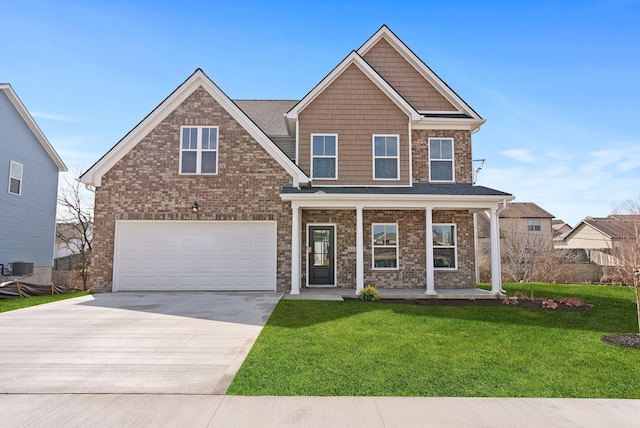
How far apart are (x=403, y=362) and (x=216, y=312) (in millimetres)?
5170

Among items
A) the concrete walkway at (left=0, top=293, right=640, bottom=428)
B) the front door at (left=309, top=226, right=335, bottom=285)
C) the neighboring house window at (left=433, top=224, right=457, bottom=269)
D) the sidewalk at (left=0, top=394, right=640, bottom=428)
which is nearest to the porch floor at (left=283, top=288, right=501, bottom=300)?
the front door at (left=309, top=226, right=335, bottom=285)

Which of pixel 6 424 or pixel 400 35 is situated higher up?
pixel 400 35

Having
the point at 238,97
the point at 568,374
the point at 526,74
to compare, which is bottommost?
the point at 568,374

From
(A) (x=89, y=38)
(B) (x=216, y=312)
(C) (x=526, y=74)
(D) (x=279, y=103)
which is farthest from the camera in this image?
(D) (x=279, y=103)

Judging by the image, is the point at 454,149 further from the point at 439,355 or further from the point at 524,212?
the point at 524,212

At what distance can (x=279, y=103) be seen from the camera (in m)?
17.9

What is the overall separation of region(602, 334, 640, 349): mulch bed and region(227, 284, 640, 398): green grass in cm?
26

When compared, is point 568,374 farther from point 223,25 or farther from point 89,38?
point 89,38

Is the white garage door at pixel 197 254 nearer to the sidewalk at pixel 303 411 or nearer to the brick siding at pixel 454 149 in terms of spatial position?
the brick siding at pixel 454 149

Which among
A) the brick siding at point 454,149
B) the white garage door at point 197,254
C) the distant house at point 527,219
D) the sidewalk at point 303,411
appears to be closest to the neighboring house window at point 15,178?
the white garage door at point 197,254

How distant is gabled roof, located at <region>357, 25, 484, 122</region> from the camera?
14508 millimetres

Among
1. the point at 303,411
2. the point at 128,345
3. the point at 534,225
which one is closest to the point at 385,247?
the point at 128,345

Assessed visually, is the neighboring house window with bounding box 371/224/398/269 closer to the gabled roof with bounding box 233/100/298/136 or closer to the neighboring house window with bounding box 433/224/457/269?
the neighboring house window with bounding box 433/224/457/269

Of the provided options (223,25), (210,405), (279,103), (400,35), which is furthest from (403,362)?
(279,103)
